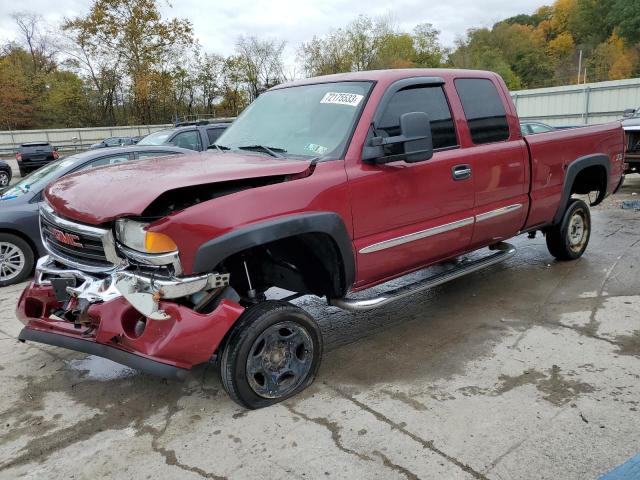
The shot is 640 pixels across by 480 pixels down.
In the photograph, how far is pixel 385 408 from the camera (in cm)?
325

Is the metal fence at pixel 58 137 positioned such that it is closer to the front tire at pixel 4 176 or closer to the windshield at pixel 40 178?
the front tire at pixel 4 176

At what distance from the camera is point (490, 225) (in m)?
4.57

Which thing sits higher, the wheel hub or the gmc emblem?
the gmc emblem

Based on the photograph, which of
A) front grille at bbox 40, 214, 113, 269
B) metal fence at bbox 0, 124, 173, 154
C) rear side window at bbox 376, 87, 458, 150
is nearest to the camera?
front grille at bbox 40, 214, 113, 269

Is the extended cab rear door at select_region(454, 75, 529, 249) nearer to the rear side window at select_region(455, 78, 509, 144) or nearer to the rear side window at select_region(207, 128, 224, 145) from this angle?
the rear side window at select_region(455, 78, 509, 144)

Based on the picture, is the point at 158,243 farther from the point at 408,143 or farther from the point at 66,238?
the point at 408,143

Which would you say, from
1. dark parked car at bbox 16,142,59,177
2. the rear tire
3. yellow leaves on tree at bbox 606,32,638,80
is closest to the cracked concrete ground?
the rear tire

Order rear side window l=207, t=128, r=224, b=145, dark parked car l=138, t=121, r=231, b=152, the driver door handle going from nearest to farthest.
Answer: the driver door handle < dark parked car l=138, t=121, r=231, b=152 < rear side window l=207, t=128, r=224, b=145

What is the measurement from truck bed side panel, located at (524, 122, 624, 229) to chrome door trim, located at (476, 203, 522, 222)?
11.6 inches

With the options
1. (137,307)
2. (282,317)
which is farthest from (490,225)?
(137,307)

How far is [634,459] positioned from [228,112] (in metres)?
49.5

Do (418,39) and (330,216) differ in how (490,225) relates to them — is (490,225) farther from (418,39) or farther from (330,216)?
(418,39)

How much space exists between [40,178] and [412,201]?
4852 millimetres

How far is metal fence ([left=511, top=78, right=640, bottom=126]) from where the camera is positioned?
19.7 metres
